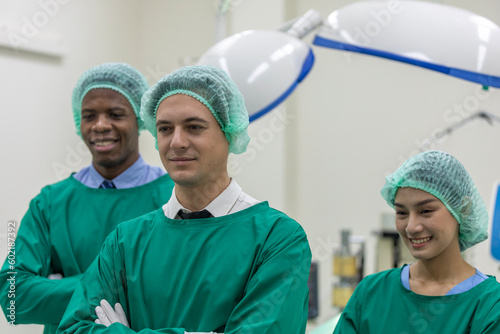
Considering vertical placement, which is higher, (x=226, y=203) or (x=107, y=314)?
(x=226, y=203)

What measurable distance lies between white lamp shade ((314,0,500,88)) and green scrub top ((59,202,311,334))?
0.42m

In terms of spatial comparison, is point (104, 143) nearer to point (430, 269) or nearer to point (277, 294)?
point (277, 294)

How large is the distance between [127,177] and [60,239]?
271 mm

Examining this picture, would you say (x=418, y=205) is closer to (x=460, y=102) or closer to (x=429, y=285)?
(x=429, y=285)

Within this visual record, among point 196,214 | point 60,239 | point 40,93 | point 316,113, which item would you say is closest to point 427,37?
point 196,214

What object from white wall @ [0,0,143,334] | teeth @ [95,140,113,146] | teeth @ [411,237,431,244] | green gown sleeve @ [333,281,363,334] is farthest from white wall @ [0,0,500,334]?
teeth @ [411,237,431,244]

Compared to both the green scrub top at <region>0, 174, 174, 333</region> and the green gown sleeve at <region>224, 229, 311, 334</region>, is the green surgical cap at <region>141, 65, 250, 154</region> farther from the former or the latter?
the green scrub top at <region>0, 174, 174, 333</region>

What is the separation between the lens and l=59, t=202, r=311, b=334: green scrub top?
116 centimetres

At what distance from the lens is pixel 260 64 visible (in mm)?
1402

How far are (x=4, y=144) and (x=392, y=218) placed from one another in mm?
2196

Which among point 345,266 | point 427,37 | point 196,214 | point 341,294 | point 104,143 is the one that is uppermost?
point 427,37

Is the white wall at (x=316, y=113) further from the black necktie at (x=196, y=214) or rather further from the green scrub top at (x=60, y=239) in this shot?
the black necktie at (x=196, y=214)

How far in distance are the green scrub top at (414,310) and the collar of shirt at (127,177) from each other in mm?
733

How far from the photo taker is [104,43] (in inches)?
134
